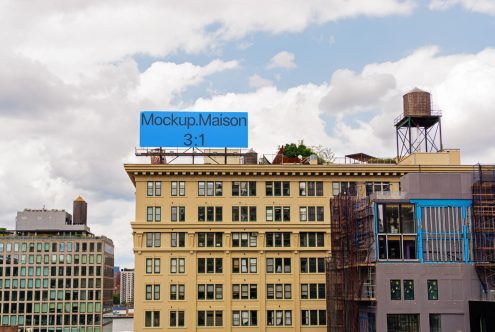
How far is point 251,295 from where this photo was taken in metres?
85.2

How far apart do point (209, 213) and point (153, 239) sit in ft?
25.4

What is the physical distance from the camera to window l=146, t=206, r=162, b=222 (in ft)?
281

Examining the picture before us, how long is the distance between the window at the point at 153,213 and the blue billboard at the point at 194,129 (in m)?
8.17

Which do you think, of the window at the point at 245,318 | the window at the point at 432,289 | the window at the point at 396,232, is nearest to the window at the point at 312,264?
the window at the point at 245,318

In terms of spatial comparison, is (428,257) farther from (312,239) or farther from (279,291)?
(279,291)

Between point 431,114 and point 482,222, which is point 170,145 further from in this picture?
point 482,222

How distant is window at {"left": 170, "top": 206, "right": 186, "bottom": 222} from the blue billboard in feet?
27.4

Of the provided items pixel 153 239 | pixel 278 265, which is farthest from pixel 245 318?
pixel 153 239

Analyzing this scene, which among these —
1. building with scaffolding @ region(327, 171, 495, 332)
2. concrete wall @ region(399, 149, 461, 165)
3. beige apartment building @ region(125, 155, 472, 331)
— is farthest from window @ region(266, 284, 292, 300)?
concrete wall @ region(399, 149, 461, 165)

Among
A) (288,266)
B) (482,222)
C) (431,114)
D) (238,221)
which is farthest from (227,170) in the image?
(482,222)

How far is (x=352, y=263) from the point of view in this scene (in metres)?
66.4

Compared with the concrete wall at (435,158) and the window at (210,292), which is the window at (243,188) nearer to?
the window at (210,292)

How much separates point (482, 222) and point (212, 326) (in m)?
36.5

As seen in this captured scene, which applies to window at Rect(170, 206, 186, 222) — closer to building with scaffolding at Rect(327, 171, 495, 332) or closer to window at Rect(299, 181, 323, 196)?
window at Rect(299, 181, 323, 196)
